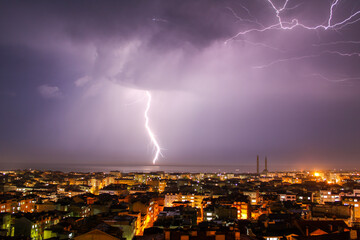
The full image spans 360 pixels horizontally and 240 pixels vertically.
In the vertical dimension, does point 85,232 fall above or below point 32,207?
above

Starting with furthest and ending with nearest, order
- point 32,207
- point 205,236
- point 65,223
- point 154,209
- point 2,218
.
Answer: point 32,207 < point 154,209 < point 2,218 < point 65,223 < point 205,236

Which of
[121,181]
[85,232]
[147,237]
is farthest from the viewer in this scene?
[121,181]

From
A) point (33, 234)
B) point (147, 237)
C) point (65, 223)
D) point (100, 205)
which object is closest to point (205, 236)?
point (147, 237)

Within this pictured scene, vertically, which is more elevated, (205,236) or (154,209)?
(205,236)

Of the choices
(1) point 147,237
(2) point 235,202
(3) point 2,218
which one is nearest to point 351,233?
(1) point 147,237

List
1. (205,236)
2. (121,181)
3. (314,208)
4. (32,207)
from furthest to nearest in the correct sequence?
(121,181) < (32,207) < (314,208) < (205,236)

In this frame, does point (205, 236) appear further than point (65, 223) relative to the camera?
No

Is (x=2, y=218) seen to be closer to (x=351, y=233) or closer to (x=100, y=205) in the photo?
(x=100, y=205)

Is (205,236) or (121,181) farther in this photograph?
(121,181)

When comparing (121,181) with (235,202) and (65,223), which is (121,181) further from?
(65,223)
